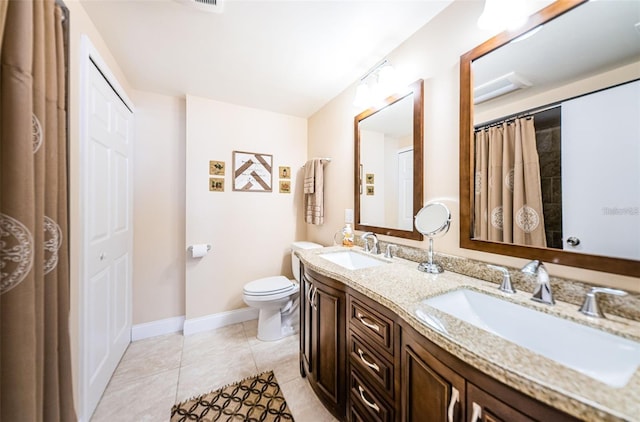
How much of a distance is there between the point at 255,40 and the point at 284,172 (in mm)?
1320

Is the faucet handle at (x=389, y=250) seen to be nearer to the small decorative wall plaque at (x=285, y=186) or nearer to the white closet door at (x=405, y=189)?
the white closet door at (x=405, y=189)

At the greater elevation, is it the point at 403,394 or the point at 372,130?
the point at 372,130

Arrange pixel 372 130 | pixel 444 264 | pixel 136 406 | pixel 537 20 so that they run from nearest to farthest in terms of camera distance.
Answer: pixel 537 20
pixel 444 264
pixel 136 406
pixel 372 130

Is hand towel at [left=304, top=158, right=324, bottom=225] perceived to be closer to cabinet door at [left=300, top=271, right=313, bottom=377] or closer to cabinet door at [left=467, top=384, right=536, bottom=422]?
cabinet door at [left=300, top=271, right=313, bottom=377]

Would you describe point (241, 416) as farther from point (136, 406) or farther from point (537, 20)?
point (537, 20)

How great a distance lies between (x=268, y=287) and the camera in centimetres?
201

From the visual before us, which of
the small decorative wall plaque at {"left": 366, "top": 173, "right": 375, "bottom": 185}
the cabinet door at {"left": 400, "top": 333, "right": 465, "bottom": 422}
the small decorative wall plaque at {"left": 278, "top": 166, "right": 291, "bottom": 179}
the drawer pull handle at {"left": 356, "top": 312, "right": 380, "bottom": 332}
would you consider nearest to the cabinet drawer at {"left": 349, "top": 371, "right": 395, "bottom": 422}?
the cabinet door at {"left": 400, "top": 333, "right": 465, "bottom": 422}

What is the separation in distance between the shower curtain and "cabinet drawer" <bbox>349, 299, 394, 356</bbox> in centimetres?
106

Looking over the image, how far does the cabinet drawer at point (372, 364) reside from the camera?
0.89 meters

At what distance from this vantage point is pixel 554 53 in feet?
2.90

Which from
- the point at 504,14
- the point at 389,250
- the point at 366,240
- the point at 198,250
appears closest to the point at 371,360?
the point at 389,250

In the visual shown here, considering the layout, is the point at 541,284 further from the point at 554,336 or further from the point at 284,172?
the point at 284,172

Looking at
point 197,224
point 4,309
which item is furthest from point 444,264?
point 197,224

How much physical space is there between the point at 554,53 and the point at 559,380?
3.70ft
